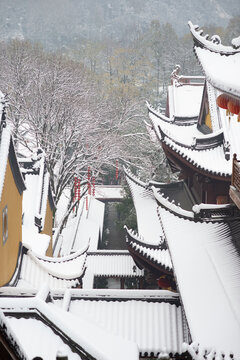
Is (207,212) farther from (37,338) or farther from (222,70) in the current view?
(37,338)

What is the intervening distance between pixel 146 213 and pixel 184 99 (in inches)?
244

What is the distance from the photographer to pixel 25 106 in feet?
62.5

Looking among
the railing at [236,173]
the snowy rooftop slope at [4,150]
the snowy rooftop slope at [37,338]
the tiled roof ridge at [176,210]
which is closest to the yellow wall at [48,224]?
the snowy rooftop slope at [4,150]

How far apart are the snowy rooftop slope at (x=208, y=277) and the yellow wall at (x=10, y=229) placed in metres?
3.35

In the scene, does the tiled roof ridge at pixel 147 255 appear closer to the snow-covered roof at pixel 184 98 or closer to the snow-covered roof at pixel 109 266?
the snow-covered roof at pixel 109 266

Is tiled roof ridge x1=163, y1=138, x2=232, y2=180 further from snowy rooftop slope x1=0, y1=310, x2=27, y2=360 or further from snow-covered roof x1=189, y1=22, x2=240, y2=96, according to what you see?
snowy rooftop slope x1=0, y1=310, x2=27, y2=360

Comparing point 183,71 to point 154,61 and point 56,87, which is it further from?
point 56,87

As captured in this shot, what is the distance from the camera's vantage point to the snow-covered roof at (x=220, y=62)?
551cm

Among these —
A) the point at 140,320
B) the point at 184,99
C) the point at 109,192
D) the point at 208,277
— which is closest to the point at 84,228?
the point at 109,192

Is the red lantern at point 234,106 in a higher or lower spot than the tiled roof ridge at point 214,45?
lower

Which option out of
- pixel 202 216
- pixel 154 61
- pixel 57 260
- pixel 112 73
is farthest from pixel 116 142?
pixel 154 61

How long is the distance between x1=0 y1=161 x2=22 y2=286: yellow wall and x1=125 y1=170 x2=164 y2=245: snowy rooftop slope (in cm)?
407

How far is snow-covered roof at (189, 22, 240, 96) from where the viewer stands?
5.51 meters

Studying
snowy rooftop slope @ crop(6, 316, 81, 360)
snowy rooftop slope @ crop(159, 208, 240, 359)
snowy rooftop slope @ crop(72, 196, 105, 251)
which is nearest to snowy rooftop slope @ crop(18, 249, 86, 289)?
snowy rooftop slope @ crop(159, 208, 240, 359)
